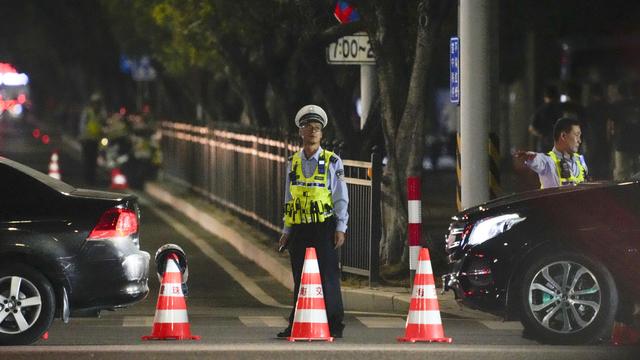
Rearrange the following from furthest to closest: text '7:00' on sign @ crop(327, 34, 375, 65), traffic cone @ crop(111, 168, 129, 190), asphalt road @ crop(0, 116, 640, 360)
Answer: traffic cone @ crop(111, 168, 129, 190)
text '7:00' on sign @ crop(327, 34, 375, 65)
asphalt road @ crop(0, 116, 640, 360)

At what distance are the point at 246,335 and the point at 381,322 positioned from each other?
5.85 feet

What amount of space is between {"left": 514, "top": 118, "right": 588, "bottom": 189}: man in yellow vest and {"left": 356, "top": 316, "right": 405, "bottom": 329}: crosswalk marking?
170cm

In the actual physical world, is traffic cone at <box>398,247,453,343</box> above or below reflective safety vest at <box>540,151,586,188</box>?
below

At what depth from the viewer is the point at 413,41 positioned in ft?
67.9

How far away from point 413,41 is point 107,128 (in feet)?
55.1

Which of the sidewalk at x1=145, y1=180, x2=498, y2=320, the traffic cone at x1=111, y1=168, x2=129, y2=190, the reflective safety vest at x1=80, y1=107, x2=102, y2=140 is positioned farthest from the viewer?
the reflective safety vest at x1=80, y1=107, x2=102, y2=140

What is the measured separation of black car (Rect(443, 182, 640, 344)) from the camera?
39.0 ft

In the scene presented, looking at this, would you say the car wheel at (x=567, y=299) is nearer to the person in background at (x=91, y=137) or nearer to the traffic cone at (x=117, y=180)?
the traffic cone at (x=117, y=180)

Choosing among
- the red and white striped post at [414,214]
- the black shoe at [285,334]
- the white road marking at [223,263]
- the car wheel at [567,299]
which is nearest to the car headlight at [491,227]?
the car wheel at [567,299]

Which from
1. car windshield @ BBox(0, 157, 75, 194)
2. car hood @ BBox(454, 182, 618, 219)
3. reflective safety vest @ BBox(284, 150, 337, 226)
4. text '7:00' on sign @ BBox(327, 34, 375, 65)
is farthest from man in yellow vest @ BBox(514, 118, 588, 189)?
text '7:00' on sign @ BBox(327, 34, 375, 65)

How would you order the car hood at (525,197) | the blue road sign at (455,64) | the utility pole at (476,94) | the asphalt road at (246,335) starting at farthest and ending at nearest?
the blue road sign at (455,64), the utility pole at (476,94), the car hood at (525,197), the asphalt road at (246,335)

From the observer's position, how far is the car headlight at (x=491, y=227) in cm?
1228

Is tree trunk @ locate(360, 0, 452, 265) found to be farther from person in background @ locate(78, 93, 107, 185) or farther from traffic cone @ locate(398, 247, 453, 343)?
person in background @ locate(78, 93, 107, 185)

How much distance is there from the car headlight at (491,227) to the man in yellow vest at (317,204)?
1004mm
